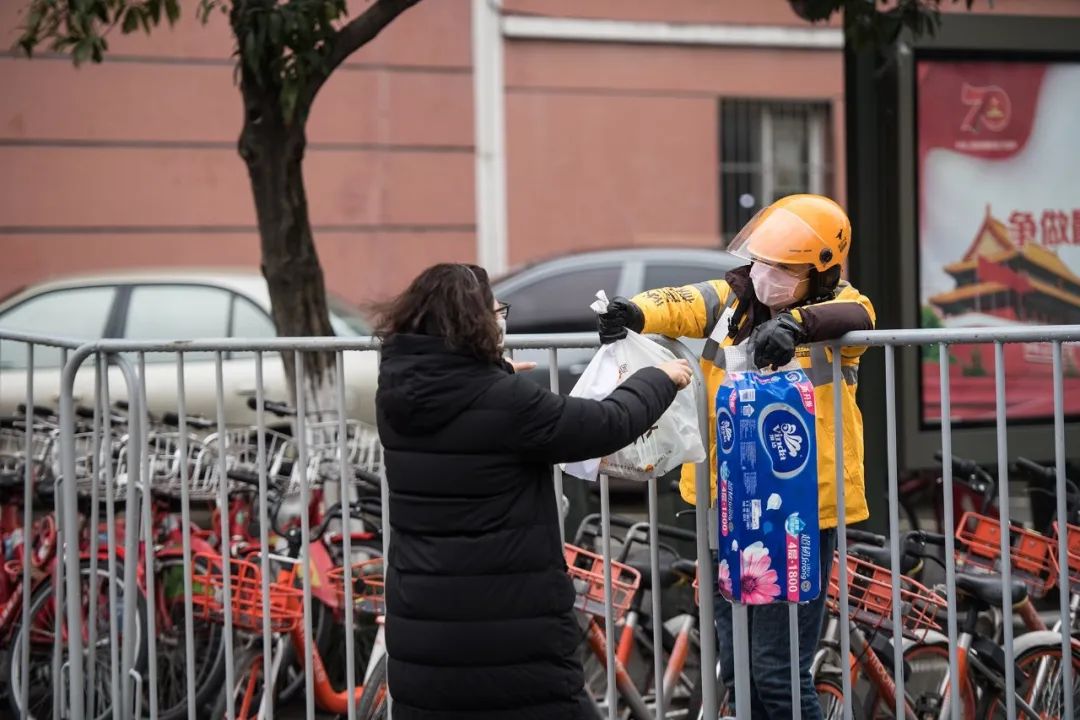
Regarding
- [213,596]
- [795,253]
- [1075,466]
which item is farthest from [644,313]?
[213,596]

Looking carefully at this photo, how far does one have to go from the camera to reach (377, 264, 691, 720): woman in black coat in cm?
331

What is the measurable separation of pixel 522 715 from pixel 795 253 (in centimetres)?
128

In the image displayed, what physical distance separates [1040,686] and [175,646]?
2.70 meters

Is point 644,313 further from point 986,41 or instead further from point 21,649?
point 986,41

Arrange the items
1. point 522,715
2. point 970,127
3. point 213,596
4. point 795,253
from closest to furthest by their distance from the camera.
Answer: point 522,715 < point 795,253 < point 213,596 < point 970,127

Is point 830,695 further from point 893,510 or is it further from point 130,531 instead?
point 130,531

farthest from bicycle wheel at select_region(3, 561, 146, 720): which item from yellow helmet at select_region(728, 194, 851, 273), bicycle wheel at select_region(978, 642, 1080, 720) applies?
bicycle wheel at select_region(978, 642, 1080, 720)

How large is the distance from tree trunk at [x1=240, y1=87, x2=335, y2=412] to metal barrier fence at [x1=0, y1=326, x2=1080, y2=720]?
784 millimetres

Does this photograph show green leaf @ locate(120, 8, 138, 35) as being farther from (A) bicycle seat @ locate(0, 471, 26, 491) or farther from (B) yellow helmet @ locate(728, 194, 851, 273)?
(B) yellow helmet @ locate(728, 194, 851, 273)

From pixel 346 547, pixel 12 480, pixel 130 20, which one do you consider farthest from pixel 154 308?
pixel 346 547

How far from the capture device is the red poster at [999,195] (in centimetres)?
678

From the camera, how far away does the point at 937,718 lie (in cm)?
431

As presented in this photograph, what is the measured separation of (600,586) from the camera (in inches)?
173

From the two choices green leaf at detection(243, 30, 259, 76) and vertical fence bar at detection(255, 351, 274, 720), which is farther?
green leaf at detection(243, 30, 259, 76)
